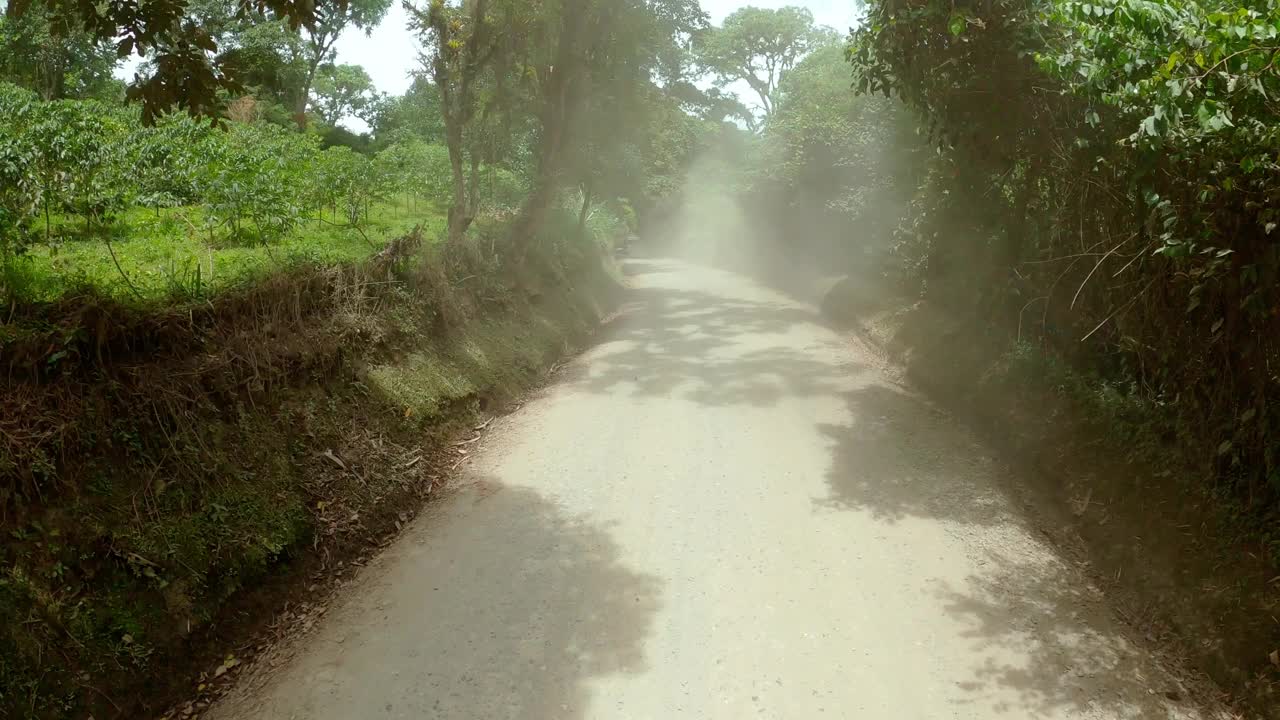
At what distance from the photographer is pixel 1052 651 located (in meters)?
5.79

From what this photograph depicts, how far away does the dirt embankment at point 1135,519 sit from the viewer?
5.34 m

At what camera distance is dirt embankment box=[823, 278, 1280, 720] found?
17.5ft

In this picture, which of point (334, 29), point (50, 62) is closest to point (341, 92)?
point (334, 29)

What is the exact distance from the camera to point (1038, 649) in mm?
5812

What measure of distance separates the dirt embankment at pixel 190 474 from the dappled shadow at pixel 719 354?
4.48 meters

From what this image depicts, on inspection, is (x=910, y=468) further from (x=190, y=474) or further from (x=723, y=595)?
(x=190, y=474)

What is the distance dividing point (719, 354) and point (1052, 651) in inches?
393

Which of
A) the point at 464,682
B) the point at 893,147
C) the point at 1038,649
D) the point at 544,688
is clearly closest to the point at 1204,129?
the point at 1038,649

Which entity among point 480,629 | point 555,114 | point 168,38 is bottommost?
point 480,629

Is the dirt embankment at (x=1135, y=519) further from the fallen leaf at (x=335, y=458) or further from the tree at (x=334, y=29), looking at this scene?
the tree at (x=334, y=29)

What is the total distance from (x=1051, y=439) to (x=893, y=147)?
11799 millimetres

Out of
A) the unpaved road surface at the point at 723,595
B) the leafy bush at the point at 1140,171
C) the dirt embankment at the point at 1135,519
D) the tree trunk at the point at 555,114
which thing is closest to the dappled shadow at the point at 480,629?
the unpaved road surface at the point at 723,595

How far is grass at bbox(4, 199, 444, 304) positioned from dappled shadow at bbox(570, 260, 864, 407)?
4.99 meters

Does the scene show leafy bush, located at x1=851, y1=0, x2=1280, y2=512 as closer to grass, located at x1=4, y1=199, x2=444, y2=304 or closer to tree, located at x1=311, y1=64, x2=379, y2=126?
grass, located at x1=4, y1=199, x2=444, y2=304
